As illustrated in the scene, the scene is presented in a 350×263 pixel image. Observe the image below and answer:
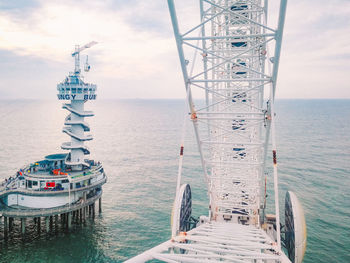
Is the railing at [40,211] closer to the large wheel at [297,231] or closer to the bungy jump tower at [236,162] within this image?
the bungy jump tower at [236,162]

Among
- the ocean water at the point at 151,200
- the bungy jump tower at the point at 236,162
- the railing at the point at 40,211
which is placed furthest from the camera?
the railing at the point at 40,211

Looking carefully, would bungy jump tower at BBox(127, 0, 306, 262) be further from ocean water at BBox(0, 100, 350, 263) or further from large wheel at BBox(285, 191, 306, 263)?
ocean water at BBox(0, 100, 350, 263)

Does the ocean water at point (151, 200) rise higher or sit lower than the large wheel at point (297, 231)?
lower

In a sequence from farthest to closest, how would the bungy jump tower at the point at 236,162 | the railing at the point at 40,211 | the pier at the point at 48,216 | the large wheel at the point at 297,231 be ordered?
1. the pier at the point at 48,216
2. the railing at the point at 40,211
3. the large wheel at the point at 297,231
4. the bungy jump tower at the point at 236,162

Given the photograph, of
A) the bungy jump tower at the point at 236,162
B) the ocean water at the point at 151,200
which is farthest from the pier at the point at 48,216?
the bungy jump tower at the point at 236,162

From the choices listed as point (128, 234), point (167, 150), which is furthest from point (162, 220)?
point (167, 150)

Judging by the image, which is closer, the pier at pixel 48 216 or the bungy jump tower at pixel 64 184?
the pier at pixel 48 216

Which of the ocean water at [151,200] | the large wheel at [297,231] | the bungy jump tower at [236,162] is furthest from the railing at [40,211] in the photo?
the large wheel at [297,231]

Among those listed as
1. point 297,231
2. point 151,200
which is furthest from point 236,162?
point 151,200
